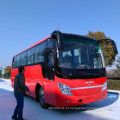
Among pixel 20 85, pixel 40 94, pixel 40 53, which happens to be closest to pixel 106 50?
pixel 40 53

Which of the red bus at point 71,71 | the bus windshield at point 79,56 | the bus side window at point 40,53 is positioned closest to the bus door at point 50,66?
the red bus at point 71,71

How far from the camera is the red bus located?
5910 millimetres

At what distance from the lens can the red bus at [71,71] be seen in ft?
19.4

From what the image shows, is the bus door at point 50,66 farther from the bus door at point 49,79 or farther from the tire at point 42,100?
the tire at point 42,100

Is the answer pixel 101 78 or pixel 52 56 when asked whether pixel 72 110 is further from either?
pixel 52 56

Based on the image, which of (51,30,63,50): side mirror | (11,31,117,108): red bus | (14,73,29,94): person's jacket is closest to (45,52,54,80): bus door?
(11,31,117,108): red bus

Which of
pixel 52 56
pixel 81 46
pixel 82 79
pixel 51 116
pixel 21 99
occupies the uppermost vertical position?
pixel 81 46

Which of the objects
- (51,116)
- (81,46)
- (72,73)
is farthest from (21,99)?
(81,46)

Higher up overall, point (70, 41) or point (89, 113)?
point (70, 41)

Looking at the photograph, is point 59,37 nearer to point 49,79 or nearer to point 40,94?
point 49,79

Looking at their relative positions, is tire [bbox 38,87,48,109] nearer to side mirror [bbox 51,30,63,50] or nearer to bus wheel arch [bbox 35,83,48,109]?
bus wheel arch [bbox 35,83,48,109]

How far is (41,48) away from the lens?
26.7 ft

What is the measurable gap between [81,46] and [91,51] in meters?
0.53

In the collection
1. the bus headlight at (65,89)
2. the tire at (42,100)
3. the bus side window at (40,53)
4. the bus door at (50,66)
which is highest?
the bus side window at (40,53)
